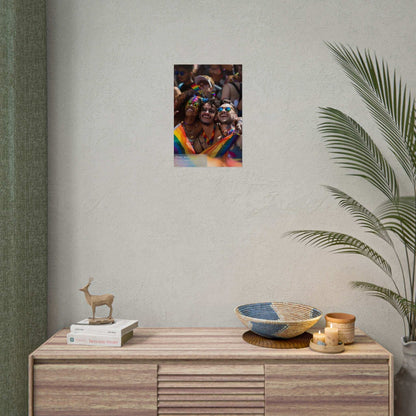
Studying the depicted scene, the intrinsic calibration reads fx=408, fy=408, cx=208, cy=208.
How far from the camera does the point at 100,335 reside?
1761 millimetres

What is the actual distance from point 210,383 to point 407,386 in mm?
871

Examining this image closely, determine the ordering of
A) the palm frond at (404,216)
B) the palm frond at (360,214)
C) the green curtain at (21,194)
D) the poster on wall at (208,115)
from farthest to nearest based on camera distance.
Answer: the poster on wall at (208,115)
the palm frond at (360,214)
the green curtain at (21,194)
the palm frond at (404,216)

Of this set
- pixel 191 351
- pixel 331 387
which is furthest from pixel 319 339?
pixel 191 351

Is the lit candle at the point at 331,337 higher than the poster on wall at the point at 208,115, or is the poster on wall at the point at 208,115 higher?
the poster on wall at the point at 208,115

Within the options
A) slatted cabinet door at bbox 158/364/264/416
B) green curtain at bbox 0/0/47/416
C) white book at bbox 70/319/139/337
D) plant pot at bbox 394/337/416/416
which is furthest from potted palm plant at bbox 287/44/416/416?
green curtain at bbox 0/0/47/416

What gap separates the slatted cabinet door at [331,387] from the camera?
167 centimetres

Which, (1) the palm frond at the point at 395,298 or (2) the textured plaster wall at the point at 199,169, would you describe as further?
(2) the textured plaster wall at the point at 199,169

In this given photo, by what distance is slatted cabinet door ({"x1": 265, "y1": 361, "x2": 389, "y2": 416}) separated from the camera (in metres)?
1.67

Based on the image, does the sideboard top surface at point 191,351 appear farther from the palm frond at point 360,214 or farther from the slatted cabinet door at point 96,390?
the palm frond at point 360,214

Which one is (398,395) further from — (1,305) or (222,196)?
(1,305)

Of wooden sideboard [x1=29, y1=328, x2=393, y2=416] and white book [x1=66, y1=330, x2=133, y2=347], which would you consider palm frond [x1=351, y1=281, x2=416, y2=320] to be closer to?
wooden sideboard [x1=29, y1=328, x2=393, y2=416]

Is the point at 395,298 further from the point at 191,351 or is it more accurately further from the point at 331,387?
the point at 191,351

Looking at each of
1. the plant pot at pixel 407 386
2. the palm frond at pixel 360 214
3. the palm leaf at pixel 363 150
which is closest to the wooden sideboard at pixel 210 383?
the plant pot at pixel 407 386

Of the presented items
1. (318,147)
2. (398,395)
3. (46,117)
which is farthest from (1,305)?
(398,395)
